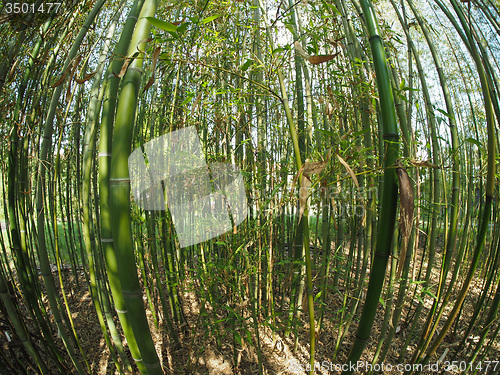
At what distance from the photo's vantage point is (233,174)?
1.53 meters

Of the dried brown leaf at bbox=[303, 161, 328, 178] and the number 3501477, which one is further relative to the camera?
the number 3501477

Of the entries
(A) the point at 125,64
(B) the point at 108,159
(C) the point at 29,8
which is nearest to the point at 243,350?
(B) the point at 108,159

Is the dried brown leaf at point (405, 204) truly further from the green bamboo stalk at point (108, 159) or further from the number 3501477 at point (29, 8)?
the number 3501477 at point (29, 8)

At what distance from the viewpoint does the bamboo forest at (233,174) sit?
723 mm

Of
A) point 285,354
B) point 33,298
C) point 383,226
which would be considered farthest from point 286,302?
point 383,226

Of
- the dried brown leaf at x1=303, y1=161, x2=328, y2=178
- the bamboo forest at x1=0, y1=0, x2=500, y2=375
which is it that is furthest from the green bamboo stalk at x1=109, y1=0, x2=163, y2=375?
the dried brown leaf at x1=303, y1=161, x2=328, y2=178

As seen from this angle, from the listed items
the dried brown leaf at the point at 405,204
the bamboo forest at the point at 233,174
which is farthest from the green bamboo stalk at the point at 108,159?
the dried brown leaf at the point at 405,204

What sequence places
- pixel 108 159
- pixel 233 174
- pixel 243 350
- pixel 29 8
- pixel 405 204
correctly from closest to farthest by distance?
pixel 405 204 < pixel 108 159 < pixel 29 8 < pixel 233 174 < pixel 243 350

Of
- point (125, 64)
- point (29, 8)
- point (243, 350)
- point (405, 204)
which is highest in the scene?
point (29, 8)

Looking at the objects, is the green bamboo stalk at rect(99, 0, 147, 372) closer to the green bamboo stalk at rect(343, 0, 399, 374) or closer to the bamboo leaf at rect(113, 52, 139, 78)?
the bamboo leaf at rect(113, 52, 139, 78)

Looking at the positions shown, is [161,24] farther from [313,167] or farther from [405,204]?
[405,204]

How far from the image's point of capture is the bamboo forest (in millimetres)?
723

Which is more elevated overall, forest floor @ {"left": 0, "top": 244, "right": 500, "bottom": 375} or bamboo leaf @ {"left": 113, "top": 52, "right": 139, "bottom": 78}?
bamboo leaf @ {"left": 113, "top": 52, "right": 139, "bottom": 78}

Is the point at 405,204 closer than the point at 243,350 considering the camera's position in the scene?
Yes
